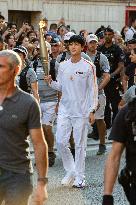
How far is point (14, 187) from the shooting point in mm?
5781

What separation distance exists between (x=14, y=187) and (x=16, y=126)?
445 millimetres

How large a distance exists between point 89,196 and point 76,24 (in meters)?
21.7

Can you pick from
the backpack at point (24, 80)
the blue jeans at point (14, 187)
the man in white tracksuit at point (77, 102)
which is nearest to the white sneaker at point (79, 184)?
the man in white tracksuit at point (77, 102)

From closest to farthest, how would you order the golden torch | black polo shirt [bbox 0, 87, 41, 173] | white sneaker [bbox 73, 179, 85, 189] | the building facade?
1. black polo shirt [bbox 0, 87, 41, 173]
2. white sneaker [bbox 73, 179, 85, 189]
3. the golden torch
4. the building facade

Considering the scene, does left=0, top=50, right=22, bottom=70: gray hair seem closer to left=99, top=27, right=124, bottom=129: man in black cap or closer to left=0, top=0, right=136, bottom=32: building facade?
left=99, top=27, right=124, bottom=129: man in black cap

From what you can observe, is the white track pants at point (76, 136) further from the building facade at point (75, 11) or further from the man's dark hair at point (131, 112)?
the building facade at point (75, 11)

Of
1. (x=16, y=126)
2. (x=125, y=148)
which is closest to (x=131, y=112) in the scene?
(x=125, y=148)

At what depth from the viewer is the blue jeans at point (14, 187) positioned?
5.78 metres

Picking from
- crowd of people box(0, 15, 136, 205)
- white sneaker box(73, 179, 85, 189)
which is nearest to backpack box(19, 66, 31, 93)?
crowd of people box(0, 15, 136, 205)

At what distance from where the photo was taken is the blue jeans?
227 inches

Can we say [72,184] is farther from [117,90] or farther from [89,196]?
[117,90]

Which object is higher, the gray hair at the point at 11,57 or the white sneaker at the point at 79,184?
the gray hair at the point at 11,57

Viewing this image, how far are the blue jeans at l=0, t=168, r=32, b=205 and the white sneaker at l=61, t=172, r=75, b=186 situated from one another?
3782mm

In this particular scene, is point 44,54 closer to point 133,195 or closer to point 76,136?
point 76,136
